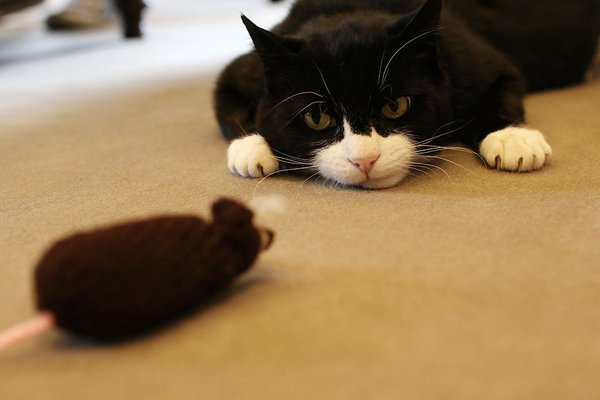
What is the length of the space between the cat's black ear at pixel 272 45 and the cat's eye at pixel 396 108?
0.21 m

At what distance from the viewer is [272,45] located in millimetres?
1176

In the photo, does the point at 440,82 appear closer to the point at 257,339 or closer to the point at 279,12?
the point at 257,339

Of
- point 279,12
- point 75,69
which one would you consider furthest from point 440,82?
point 279,12

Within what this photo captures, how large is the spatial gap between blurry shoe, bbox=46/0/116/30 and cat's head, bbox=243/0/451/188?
295cm

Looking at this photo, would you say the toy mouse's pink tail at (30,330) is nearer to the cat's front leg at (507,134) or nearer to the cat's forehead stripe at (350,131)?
the cat's forehead stripe at (350,131)

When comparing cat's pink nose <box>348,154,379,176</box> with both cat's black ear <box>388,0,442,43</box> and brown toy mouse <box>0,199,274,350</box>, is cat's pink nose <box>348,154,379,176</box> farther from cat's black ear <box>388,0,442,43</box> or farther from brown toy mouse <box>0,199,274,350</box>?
brown toy mouse <box>0,199,274,350</box>

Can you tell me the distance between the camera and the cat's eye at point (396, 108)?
1.16 meters

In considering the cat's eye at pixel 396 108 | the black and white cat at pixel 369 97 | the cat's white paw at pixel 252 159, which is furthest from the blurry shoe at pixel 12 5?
the cat's eye at pixel 396 108

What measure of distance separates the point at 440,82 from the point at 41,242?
82cm

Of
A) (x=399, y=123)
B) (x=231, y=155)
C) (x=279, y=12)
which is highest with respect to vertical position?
(x=399, y=123)

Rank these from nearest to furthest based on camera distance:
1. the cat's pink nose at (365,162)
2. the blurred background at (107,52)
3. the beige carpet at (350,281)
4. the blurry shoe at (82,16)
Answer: the beige carpet at (350,281)
the cat's pink nose at (365,162)
the blurred background at (107,52)
the blurry shoe at (82,16)

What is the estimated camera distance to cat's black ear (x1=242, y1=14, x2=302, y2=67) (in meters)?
1.15

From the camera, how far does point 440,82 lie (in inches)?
49.4

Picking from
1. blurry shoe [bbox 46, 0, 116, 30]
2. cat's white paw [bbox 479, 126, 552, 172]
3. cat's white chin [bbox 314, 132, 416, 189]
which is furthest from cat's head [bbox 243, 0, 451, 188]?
blurry shoe [bbox 46, 0, 116, 30]
